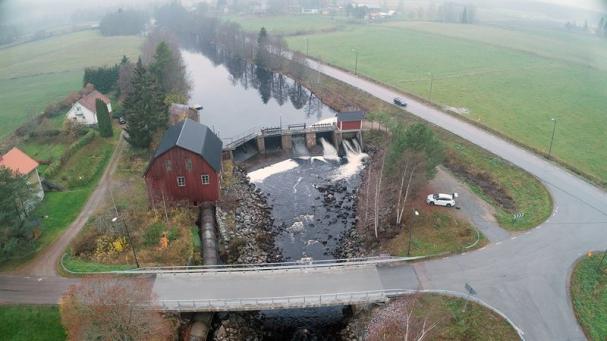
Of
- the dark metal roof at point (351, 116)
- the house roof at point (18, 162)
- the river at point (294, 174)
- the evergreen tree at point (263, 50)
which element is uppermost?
the evergreen tree at point (263, 50)

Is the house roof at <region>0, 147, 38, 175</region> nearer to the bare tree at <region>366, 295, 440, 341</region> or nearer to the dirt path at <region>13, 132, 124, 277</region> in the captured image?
the dirt path at <region>13, 132, 124, 277</region>

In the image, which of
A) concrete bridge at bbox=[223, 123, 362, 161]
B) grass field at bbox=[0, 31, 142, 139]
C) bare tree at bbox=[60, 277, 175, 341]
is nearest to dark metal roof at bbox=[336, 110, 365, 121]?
concrete bridge at bbox=[223, 123, 362, 161]

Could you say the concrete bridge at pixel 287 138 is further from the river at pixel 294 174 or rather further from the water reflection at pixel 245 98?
the water reflection at pixel 245 98

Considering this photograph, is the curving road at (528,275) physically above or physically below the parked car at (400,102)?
below

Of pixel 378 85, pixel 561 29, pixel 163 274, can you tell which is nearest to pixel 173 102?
pixel 378 85

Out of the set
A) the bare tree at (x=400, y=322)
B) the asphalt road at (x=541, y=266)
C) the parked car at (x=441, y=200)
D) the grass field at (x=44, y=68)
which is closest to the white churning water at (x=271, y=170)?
the parked car at (x=441, y=200)

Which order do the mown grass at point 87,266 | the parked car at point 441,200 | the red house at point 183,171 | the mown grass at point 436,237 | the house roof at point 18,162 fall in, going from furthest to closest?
the parked car at point 441,200 < the house roof at point 18,162 < the red house at point 183,171 < the mown grass at point 436,237 < the mown grass at point 87,266

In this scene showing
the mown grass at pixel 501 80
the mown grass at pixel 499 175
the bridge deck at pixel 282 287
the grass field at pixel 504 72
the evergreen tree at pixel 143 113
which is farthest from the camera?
the grass field at pixel 504 72
